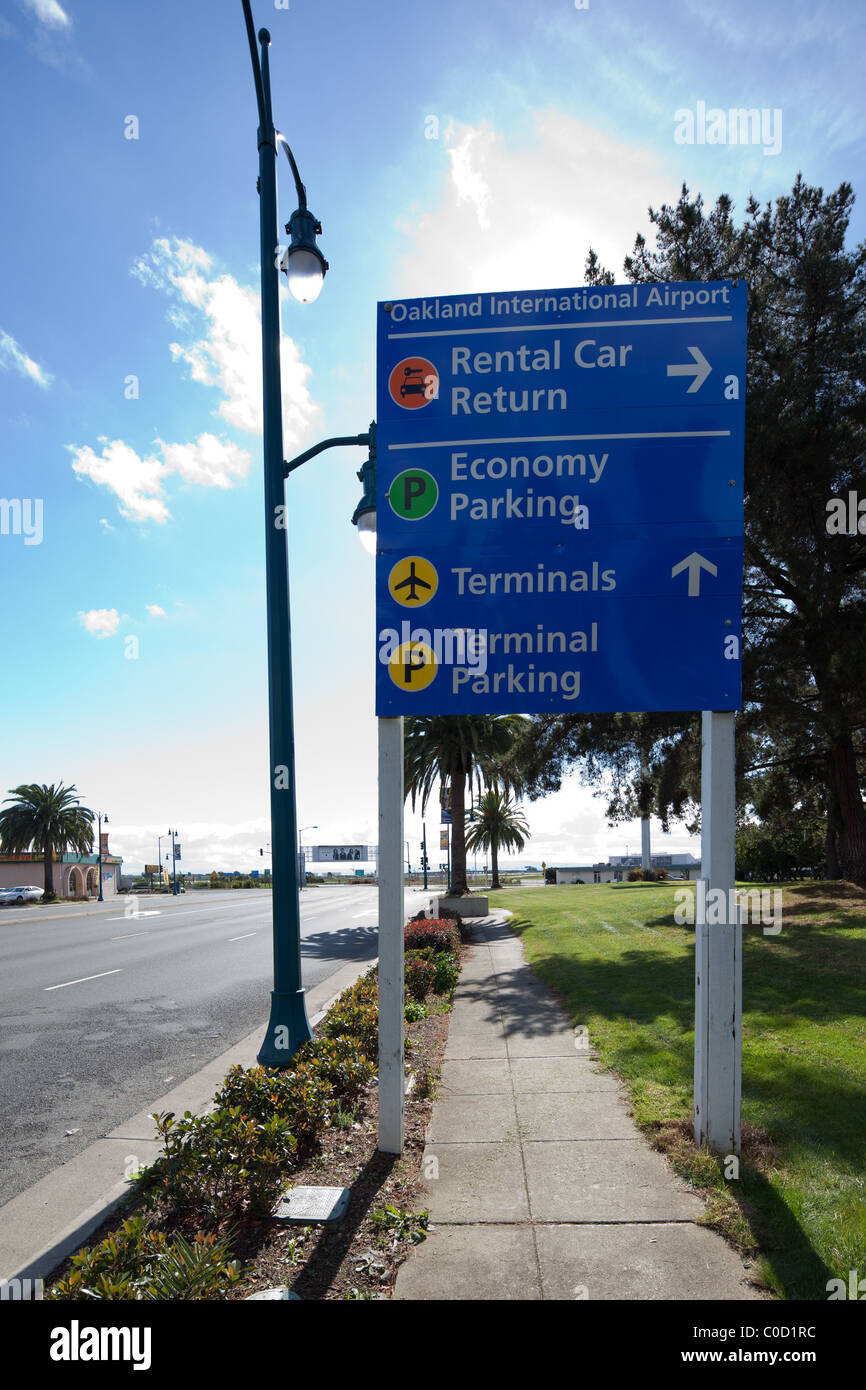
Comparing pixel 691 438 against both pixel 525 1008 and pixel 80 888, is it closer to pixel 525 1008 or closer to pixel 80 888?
pixel 525 1008

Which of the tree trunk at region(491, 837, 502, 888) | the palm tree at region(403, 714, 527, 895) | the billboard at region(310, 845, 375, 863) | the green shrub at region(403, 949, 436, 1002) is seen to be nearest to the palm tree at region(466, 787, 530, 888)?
the tree trunk at region(491, 837, 502, 888)

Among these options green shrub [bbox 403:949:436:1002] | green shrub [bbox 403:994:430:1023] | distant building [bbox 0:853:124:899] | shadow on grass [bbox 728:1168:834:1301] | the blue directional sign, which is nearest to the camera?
shadow on grass [bbox 728:1168:834:1301]

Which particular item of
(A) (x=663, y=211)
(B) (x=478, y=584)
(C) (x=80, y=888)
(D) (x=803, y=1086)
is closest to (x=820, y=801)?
(A) (x=663, y=211)

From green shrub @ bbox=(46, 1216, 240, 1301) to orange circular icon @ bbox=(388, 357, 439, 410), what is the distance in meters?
4.71

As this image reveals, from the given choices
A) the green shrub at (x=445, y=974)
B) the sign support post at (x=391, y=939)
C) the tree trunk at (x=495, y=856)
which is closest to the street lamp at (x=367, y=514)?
the sign support post at (x=391, y=939)

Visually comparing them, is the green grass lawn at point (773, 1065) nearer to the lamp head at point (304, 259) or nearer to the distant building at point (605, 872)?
the lamp head at point (304, 259)

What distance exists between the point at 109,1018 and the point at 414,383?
8.32 m

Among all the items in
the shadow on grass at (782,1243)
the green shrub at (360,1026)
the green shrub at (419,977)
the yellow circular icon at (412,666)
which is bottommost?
the green shrub at (419,977)

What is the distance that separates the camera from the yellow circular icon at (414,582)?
507 centimetres

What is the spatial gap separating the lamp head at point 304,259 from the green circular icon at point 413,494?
2.53 meters

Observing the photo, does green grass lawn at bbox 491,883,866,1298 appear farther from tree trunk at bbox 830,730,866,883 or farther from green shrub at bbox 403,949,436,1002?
tree trunk at bbox 830,730,866,883

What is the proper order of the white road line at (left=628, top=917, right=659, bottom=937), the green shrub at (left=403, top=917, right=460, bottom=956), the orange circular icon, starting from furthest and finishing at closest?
1. the white road line at (left=628, top=917, right=659, bottom=937)
2. the green shrub at (left=403, top=917, right=460, bottom=956)
3. the orange circular icon

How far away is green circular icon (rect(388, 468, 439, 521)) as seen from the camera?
514 cm
